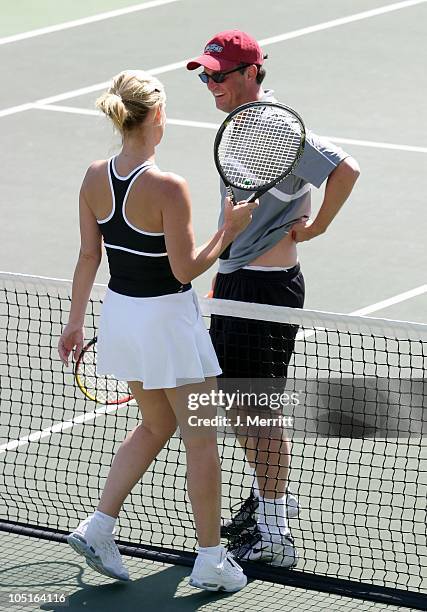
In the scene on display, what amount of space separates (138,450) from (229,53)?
170 cm

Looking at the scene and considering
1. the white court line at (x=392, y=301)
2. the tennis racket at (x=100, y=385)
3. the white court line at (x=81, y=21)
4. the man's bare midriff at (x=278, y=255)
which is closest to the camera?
the man's bare midriff at (x=278, y=255)

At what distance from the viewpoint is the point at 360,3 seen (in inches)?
651

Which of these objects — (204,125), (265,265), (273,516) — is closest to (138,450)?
(273,516)

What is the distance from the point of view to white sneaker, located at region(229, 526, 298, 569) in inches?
240

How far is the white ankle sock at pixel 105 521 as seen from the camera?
19.2 ft

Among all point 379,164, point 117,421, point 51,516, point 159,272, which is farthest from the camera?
point 379,164

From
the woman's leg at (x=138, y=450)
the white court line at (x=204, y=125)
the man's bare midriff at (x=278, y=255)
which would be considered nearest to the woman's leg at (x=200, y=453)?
the woman's leg at (x=138, y=450)

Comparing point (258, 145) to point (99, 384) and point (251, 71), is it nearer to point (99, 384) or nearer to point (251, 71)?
point (251, 71)

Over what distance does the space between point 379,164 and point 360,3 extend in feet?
17.5

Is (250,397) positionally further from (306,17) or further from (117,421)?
(306,17)

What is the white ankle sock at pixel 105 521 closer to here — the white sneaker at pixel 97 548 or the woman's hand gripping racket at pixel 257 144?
the white sneaker at pixel 97 548

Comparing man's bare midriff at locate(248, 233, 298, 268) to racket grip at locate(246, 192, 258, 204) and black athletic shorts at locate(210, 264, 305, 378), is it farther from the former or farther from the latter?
racket grip at locate(246, 192, 258, 204)

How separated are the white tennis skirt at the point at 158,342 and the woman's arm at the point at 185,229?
6.9 inches

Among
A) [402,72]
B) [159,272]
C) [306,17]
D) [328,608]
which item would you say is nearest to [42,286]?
[159,272]
